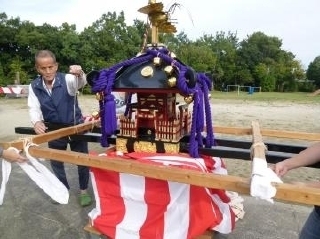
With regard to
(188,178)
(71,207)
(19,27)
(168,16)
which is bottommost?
(71,207)

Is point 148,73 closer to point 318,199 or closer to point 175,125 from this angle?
point 175,125

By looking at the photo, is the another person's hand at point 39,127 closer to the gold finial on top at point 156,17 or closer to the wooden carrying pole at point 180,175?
the wooden carrying pole at point 180,175

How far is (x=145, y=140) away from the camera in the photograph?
7.73ft

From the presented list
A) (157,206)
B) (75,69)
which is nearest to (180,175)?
(157,206)

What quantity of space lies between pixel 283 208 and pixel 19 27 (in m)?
31.1

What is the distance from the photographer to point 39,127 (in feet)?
9.00

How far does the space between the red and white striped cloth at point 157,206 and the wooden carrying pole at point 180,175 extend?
38 centimetres

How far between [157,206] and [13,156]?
0.93 meters

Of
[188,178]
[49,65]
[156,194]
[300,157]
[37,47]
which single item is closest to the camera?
[188,178]

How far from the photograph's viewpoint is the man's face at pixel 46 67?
2.98 m

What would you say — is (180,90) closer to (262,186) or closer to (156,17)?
(156,17)

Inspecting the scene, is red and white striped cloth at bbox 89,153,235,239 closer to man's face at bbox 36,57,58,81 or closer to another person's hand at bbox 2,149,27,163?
another person's hand at bbox 2,149,27,163

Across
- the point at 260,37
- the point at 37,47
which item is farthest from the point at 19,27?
the point at 260,37

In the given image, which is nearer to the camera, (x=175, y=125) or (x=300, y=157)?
(x=300, y=157)
